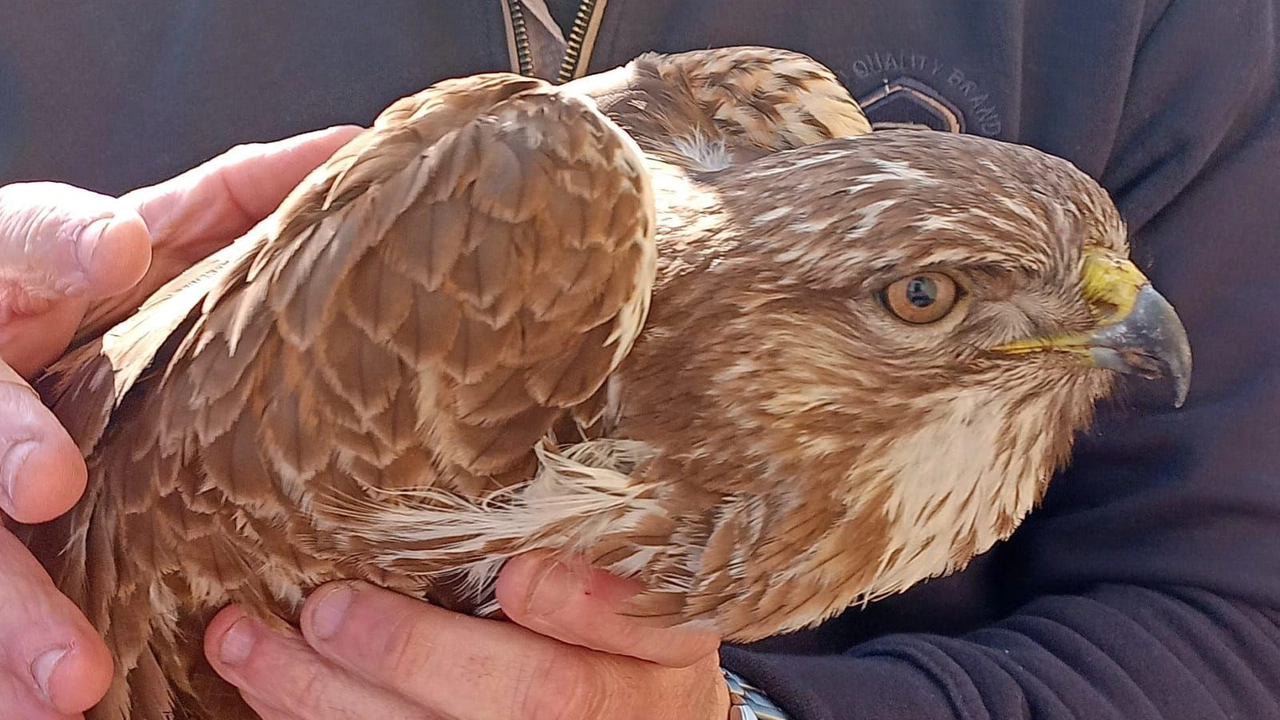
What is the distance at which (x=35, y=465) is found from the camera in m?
0.93

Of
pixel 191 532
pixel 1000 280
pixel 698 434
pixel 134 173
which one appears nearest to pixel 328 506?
pixel 191 532

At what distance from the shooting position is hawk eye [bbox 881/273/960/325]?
89cm

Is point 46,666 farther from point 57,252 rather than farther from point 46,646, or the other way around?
point 57,252

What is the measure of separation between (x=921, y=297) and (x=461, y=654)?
523 mm

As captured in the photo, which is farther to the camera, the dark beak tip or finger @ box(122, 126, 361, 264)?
finger @ box(122, 126, 361, 264)

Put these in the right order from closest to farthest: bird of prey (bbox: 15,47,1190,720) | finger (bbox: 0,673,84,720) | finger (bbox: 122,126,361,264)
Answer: bird of prey (bbox: 15,47,1190,720) → finger (bbox: 0,673,84,720) → finger (bbox: 122,126,361,264)

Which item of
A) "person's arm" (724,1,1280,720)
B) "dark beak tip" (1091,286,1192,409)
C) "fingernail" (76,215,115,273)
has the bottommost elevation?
"person's arm" (724,1,1280,720)

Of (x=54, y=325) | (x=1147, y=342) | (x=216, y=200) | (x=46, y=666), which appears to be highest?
(x=1147, y=342)

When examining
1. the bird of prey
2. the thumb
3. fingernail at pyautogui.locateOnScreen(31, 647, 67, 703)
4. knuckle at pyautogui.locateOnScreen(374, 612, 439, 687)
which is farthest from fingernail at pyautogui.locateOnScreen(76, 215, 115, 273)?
knuckle at pyautogui.locateOnScreen(374, 612, 439, 687)

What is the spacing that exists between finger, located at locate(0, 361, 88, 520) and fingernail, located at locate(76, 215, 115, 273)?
143mm

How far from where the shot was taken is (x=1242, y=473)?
152 centimetres

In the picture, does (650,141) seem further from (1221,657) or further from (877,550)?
A: (1221,657)

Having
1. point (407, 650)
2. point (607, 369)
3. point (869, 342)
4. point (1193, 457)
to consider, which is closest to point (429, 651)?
point (407, 650)

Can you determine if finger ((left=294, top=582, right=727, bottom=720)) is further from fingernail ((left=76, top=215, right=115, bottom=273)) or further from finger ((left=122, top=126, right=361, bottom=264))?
finger ((left=122, top=126, right=361, bottom=264))
